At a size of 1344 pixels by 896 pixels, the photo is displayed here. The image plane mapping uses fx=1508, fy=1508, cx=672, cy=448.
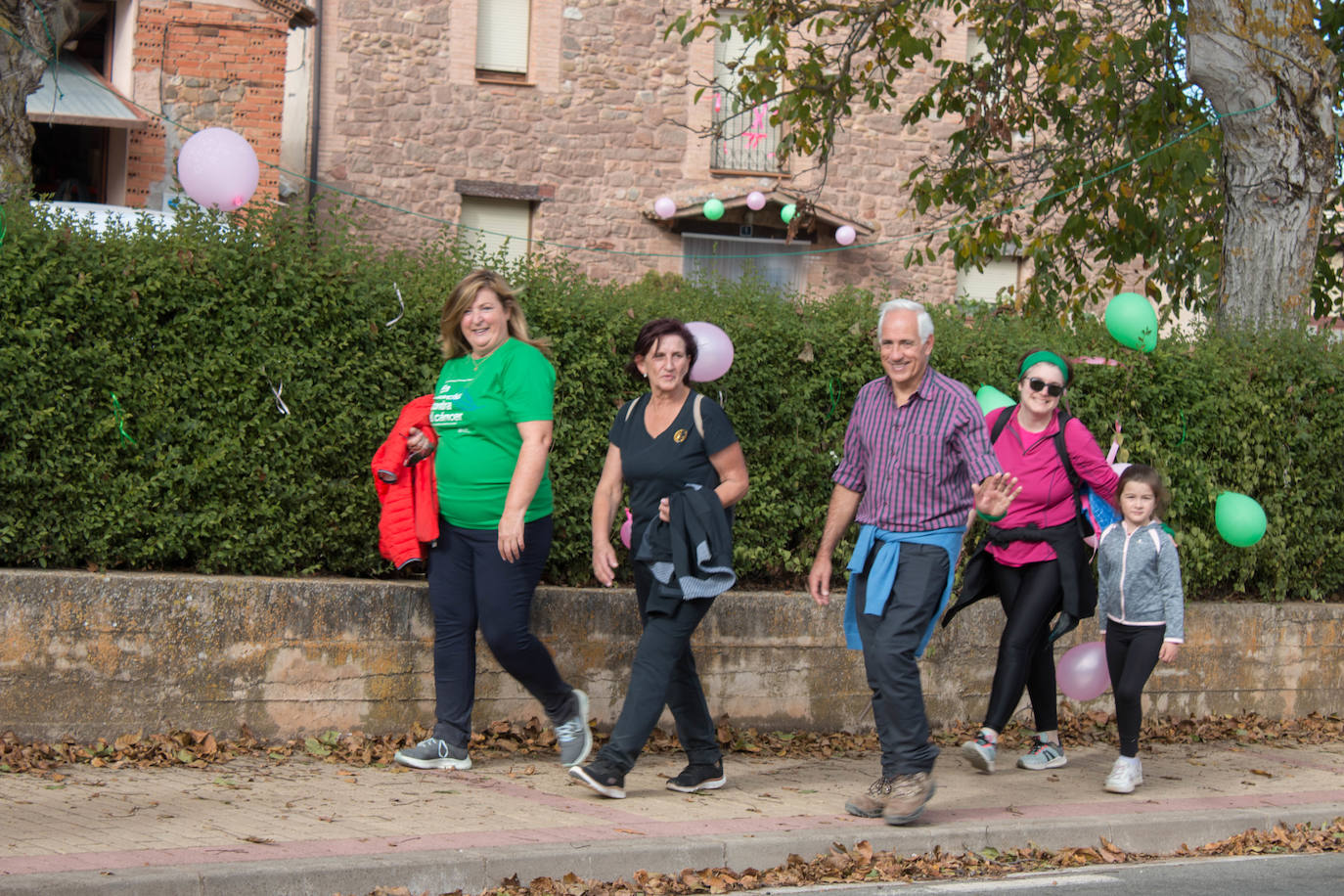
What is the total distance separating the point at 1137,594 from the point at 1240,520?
172cm

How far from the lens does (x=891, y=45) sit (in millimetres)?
12453

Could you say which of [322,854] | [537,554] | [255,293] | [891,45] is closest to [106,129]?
[891,45]

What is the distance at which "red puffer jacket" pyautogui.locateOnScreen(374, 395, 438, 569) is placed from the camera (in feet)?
21.8

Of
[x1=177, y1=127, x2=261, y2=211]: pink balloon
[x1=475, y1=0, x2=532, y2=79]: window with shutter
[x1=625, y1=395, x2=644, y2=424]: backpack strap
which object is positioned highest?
[x1=475, y1=0, x2=532, y2=79]: window with shutter

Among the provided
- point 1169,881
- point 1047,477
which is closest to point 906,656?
point 1169,881

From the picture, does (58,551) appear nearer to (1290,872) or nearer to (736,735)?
(736,735)

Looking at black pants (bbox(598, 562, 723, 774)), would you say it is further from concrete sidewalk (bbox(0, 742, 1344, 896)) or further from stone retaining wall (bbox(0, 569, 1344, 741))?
stone retaining wall (bbox(0, 569, 1344, 741))

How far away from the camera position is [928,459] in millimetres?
6066

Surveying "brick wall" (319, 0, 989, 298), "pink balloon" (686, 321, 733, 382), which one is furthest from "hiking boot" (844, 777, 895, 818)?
"brick wall" (319, 0, 989, 298)

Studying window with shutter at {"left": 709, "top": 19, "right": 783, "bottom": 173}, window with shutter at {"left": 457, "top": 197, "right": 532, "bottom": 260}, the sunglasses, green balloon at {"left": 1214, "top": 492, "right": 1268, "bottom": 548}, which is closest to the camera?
the sunglasses

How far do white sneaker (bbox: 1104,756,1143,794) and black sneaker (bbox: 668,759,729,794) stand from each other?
193 centimetres

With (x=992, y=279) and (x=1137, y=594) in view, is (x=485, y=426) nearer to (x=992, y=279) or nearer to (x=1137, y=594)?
(x=1137, y=594)

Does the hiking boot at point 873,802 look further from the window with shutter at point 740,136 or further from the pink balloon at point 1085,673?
the window with shutter at point 740,136

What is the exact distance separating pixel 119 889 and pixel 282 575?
9.28ft
